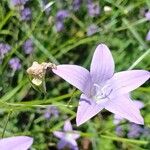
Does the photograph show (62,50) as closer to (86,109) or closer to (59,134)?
(59,134)

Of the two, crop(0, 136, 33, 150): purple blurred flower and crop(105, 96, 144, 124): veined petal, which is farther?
crop(105, 96, 144, 124): veined petal

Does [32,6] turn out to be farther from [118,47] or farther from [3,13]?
[118,47]

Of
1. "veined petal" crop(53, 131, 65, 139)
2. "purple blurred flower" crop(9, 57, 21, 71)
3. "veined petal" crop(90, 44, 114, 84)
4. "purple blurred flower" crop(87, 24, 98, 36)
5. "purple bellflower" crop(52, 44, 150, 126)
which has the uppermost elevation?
"purple blurred flower" crop(87, 24, 98, 36)

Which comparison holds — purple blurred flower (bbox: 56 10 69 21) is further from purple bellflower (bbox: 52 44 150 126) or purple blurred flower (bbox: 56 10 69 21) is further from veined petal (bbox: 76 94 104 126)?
veined petal (bbox: 76 94 104 126)

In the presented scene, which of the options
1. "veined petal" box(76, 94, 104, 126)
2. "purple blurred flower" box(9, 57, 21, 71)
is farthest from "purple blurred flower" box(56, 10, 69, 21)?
"veined petal" box(76, 94, 104, 126)

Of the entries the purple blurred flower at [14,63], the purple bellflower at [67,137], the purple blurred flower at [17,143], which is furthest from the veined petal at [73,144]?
the purple blurred flower at [17,143]

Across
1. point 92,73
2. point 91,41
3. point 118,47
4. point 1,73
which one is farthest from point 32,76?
point 118,47
